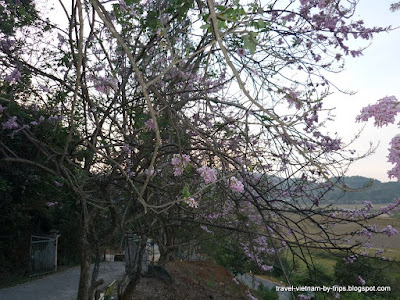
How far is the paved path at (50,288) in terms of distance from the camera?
9720 millimetres

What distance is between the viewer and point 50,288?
35.6ft

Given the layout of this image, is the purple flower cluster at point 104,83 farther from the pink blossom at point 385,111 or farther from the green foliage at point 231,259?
the green foliage at point 231,259

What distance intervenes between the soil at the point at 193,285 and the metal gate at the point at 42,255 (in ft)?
13.8

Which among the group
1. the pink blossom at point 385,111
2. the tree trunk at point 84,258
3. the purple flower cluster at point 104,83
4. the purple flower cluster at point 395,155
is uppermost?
the purple flower cluster at point 104,83

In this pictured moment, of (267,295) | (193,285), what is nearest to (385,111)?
(193,285)

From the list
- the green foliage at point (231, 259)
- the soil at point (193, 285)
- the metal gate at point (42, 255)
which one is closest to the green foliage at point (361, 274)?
the green foliage at point (231, 259)

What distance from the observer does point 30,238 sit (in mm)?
13180

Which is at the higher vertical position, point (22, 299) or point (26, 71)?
point (26, 71)

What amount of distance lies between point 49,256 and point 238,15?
13.9m

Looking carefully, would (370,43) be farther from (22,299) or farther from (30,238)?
(30,238)

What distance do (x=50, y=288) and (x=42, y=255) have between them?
2.65m

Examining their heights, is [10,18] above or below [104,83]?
above

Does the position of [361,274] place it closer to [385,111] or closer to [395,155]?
[395,155]

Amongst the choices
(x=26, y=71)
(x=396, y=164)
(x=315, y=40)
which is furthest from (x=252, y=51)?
(x=26, y=71)
